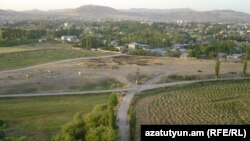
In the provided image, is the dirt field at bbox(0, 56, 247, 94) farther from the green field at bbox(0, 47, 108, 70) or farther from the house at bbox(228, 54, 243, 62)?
the house at bbox(228, 54, 243, 62)

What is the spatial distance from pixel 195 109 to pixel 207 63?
2937 cm

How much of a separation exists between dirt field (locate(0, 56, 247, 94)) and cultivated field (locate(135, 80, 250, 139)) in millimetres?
6175

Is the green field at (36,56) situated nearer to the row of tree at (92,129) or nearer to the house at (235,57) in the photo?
the house at (235,57)

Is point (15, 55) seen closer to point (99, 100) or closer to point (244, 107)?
point (99, 100)

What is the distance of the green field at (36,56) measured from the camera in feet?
209

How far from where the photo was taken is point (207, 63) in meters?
66.3

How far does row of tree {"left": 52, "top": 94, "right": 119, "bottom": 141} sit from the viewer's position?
77.2 feet

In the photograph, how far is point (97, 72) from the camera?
2244 inches

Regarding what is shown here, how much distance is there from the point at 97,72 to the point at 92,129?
32.8 metres

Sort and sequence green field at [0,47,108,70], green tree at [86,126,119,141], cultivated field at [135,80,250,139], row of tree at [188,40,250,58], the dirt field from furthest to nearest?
row of tree at [188,40,250,58], green field at [0,47,108,70], the dirt field, cultivated field at [135,80,250,139], green tree at [86,126,119,141]

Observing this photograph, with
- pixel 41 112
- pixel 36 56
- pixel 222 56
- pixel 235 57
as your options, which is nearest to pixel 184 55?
pixel 222 56

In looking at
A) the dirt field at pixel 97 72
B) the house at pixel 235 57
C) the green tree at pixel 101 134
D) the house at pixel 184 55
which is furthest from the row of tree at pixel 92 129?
the house at pixel 184 55

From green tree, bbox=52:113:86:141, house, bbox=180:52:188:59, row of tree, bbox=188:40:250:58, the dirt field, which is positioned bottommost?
house, bbox=180:52:188:59

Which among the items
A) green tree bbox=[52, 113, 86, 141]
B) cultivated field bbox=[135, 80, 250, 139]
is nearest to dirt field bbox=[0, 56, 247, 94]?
cultivated field bbox=[135, 80, 250, 139]
